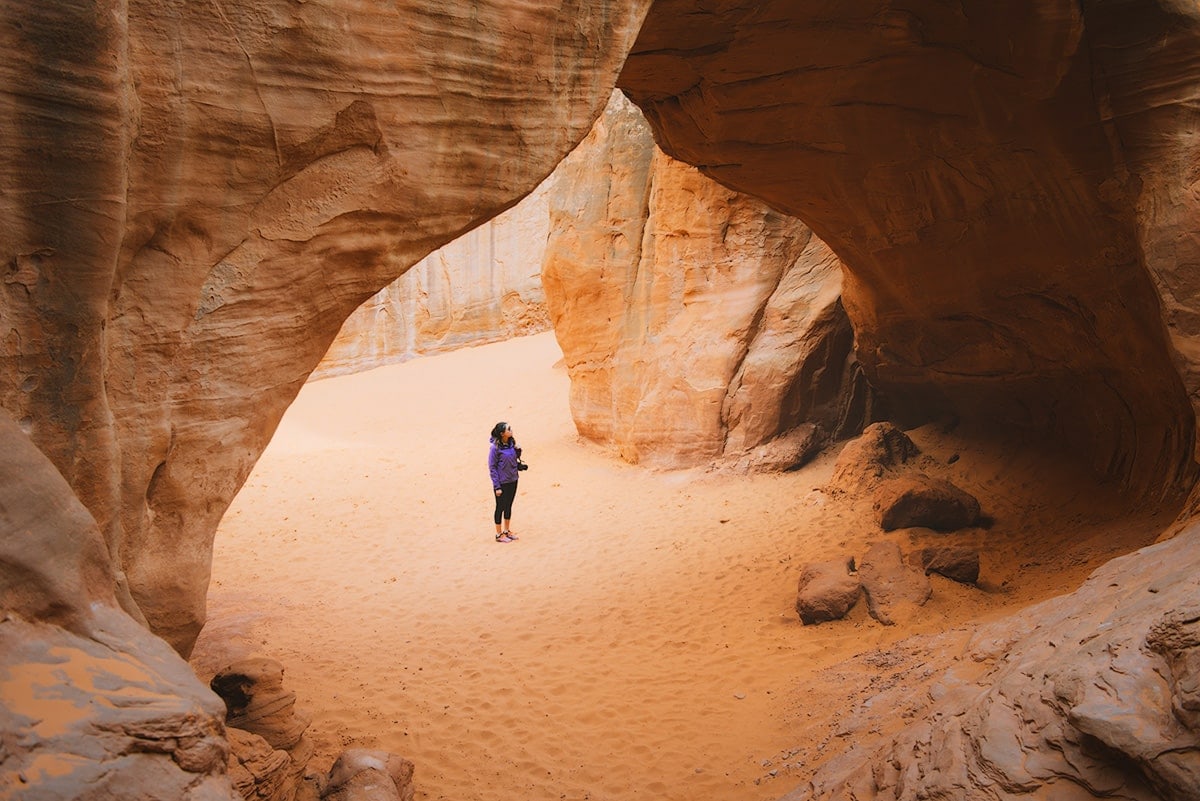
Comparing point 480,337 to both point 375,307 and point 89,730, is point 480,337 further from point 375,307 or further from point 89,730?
point 89,730

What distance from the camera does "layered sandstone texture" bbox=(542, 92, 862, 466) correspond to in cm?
1388

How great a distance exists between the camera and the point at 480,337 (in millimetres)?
30734

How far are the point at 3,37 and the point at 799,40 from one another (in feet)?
18.5

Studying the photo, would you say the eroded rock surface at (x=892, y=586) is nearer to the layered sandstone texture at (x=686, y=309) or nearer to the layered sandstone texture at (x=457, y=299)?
the layered sandstone texture at (x=686, y=309)

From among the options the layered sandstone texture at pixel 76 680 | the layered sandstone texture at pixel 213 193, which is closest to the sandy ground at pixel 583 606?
the layered sandstone texture at pixel 213 193

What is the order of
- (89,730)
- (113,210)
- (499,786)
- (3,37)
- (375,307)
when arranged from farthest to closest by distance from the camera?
1. (375,307)
2. (499,786)
3. (113,210)
4. (3,37)
5. (89,730)

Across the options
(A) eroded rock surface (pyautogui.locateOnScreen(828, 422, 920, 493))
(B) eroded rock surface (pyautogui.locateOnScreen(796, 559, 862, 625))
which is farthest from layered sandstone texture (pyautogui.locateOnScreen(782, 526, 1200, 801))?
(A) eroded rock surface (pyautogui.locateOnScreen(828, 422, 920, 493))

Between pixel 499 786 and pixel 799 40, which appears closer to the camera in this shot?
pixel 499 786

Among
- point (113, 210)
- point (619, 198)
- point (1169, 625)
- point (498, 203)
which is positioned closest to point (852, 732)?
point (1169, 625)

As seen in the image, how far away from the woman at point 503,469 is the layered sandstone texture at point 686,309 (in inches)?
131

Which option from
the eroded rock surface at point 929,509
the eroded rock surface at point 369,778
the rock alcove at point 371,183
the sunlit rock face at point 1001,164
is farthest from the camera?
the eroded rock surface at point 929,509

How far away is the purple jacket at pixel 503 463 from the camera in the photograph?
11781mm

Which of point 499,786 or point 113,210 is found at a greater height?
point 113,210

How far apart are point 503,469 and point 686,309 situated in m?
4.76
